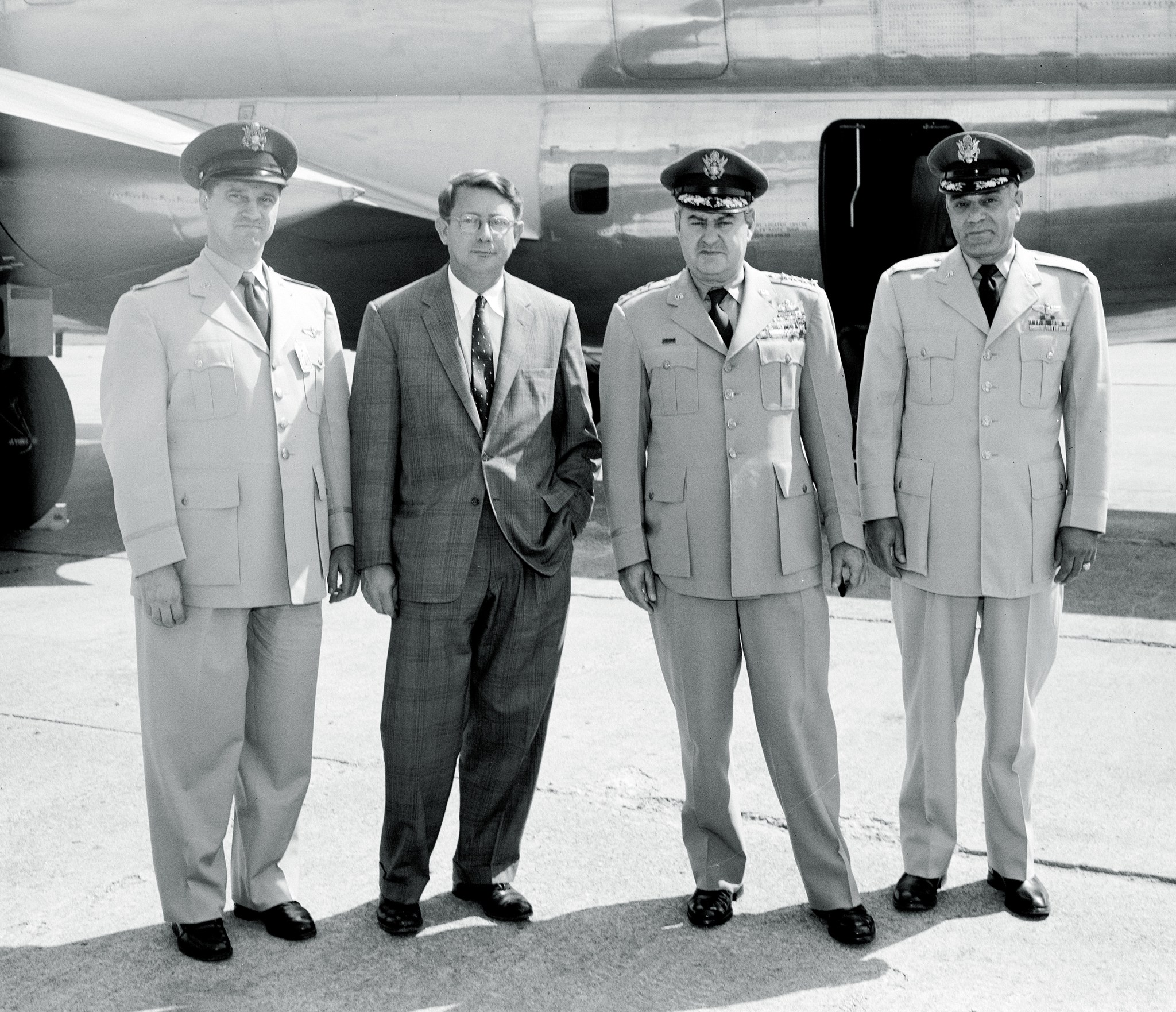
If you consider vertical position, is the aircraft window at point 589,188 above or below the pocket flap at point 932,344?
above

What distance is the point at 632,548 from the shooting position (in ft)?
10.6

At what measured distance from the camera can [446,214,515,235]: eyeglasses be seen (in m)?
3.06

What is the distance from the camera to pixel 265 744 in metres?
3.15

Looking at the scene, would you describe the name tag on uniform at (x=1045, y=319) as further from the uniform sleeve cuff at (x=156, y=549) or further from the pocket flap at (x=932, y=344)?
the uniform sleeve cuff at (x=156, y=549)

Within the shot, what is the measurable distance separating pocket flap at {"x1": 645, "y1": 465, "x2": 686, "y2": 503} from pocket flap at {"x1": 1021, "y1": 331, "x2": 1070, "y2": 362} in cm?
86

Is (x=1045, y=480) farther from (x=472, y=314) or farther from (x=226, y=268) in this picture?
(x=226, y=268)

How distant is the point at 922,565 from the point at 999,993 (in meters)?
0.98

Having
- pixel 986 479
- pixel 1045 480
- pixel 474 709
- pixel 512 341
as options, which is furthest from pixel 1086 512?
pixel 474 709

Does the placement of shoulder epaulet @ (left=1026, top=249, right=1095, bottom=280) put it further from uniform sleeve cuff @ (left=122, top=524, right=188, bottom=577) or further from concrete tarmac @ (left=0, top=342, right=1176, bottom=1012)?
uniform sleeve cuff @ (left=122, top=524, right=188, bottom=577)

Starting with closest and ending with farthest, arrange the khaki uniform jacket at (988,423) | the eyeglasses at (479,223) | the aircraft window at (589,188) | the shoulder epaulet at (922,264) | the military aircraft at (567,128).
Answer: the eyeglasses at (479,223) → the khaki uniform jacket at (988,423) → the shoulder epaulet at (922,264) → the military aircraft at (567,128) → the aircraft window at (589,188)

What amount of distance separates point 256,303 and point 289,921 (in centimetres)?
138

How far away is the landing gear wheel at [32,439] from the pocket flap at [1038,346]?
5.83 m

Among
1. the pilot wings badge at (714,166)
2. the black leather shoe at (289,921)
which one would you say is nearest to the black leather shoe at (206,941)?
the black leather shoe at (289,921)

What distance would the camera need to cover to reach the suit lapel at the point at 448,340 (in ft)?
10.2
